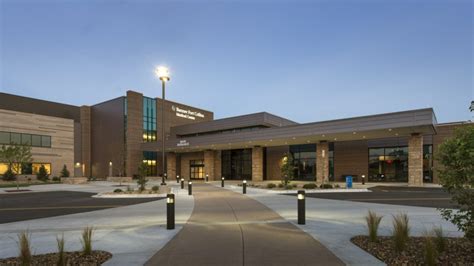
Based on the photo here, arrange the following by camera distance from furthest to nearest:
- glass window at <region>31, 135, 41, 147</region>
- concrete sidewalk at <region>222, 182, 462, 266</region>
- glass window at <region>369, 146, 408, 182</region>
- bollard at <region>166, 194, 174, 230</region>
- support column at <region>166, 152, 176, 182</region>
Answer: support column at <region>166, 152, 176, 182</region>, glass window at <region>31, 135, 41, 147</region>, glass window at <region>369, 146, 408, 182</region>, bollard at <region>166, 194, 174, 230</region>, concrete sidewalk at <region>222, 182, 462, 266</region>

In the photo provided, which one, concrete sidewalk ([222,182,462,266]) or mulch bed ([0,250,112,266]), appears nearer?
mulch bed ([0,250,112,266])

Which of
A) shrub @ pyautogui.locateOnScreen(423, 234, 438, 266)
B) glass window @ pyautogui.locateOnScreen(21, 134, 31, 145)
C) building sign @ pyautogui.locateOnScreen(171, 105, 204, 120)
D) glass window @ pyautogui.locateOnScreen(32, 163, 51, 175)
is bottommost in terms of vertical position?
glass window @ pyautogui.locateOnScreen(32, 163, 51, 175)

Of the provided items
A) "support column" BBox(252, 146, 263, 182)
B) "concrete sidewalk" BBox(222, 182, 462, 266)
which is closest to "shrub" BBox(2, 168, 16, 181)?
"support column" BBox(252, 146, 263, 182)

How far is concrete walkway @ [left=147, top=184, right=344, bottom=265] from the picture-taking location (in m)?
5.55

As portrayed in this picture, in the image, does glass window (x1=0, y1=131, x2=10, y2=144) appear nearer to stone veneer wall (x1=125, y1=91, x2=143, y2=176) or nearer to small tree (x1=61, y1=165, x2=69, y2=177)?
small tree (x1=61, y1=165, x2=69, y2=177)

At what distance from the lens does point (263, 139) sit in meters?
36.8

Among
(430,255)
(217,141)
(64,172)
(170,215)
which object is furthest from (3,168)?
(430,255)

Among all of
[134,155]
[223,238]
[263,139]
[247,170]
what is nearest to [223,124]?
[247,170]

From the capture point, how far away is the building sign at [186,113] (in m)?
60.0

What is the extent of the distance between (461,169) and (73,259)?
7.55 metres

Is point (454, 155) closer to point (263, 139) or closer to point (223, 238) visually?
point (223, 238)

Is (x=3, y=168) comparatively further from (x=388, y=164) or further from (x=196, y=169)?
(x=388, y=164)

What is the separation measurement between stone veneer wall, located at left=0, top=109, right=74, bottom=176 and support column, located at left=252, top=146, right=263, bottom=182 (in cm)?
3525

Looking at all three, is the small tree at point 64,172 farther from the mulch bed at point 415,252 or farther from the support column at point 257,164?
the mulch bed at point 415,252
